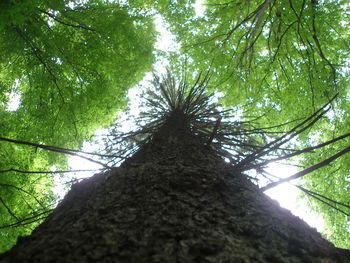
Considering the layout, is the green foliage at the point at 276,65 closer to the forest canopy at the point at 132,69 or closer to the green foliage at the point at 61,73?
the forest canopy at the point at 132,69

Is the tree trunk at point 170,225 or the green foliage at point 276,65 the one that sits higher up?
the green foliage at point 276,65

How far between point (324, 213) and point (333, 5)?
166 inches

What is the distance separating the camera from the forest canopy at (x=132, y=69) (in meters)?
3.82

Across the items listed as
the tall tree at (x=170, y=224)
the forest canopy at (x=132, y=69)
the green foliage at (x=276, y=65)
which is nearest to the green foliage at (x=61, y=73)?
the forest canopy at (x=132, y=69)

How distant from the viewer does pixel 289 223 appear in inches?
55.2

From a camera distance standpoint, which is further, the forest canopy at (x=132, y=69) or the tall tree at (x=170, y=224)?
the forest canopy at (x=132, y=69)

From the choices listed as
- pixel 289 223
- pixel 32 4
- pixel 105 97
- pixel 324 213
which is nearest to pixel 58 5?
pixel 32 4

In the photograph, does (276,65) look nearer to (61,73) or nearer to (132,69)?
(132,69)

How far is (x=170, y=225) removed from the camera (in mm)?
1164

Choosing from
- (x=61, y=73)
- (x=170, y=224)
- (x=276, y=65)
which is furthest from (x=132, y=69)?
(x=170, y=224)

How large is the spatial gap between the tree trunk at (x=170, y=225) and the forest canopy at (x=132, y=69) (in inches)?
108

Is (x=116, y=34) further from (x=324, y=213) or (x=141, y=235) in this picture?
(x=324, y=213)

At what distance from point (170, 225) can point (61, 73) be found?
3.91m

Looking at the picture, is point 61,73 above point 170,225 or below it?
above
